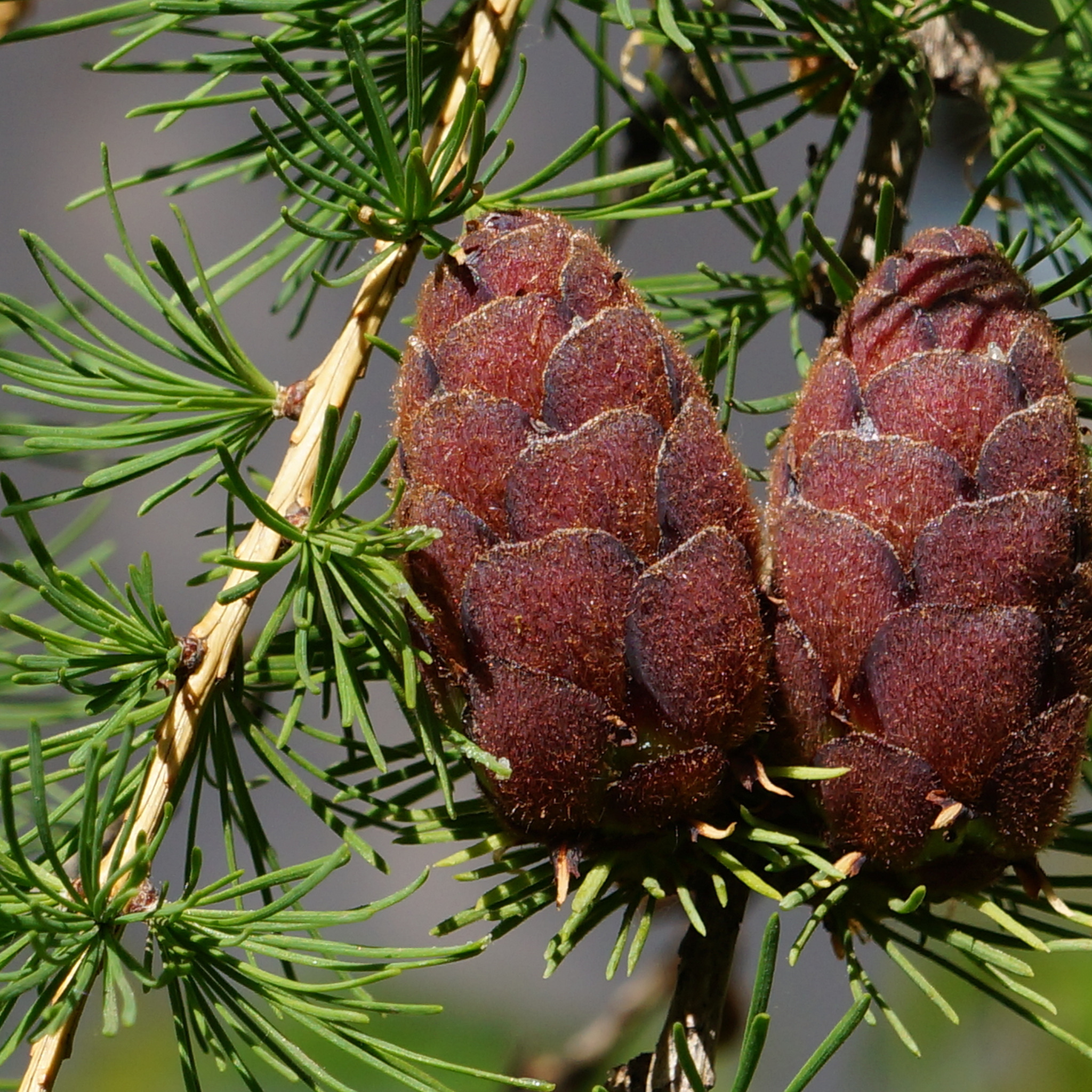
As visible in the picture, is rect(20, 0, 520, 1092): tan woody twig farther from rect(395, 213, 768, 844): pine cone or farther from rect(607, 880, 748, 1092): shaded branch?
rect(607, 880, 748, 1092): shaded branch

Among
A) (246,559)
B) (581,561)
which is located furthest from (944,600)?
(246,559)

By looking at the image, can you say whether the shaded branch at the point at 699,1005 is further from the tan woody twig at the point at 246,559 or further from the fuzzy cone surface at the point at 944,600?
the tan woody twig at the point at 246,559

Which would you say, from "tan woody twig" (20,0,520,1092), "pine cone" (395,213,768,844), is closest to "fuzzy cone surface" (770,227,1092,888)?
"pine cone" (395,213,768,844)

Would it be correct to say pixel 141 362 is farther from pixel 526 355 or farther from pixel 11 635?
pixel 11 635

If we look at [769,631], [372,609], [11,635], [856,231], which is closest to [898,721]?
[769,631]

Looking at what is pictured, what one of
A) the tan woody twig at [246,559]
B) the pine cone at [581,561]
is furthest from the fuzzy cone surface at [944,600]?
the tan woody twig at [246,559]

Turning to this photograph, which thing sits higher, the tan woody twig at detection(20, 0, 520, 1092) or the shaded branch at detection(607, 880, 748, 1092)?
the tan woody twig at detection(20, 0, 520, 1092)

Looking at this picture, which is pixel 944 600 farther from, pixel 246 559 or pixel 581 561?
pixel 246 559
